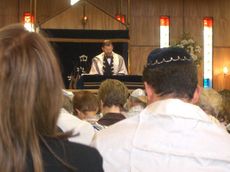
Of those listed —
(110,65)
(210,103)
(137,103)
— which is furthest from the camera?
(110,65)

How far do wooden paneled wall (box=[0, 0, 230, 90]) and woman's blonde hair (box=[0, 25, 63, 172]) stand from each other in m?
12.5

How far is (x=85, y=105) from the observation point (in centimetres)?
380

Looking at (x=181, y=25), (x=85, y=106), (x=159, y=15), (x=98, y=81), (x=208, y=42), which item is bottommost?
(x=98, y=81)

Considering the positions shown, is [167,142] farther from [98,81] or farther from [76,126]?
[98,81]

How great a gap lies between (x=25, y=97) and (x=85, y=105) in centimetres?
253

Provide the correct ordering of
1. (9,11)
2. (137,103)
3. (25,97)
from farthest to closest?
(9,11)
(137,103)
(25,97)

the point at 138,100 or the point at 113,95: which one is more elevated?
the point at 113,95

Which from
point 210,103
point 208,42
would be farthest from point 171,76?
point 208,42

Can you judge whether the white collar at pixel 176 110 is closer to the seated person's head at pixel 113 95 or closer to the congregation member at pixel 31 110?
the congregation member at pixel 31 110

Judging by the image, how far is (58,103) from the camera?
1.33 m

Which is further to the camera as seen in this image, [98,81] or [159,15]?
[159,15]

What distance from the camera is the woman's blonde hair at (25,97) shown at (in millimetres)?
1247

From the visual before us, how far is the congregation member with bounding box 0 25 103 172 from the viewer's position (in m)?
1.25

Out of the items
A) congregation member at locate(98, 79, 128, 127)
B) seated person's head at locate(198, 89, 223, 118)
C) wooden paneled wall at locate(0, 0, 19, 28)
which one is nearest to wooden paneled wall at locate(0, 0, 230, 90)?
wooden paneled wall at locate(0, 0, 19, 28)
